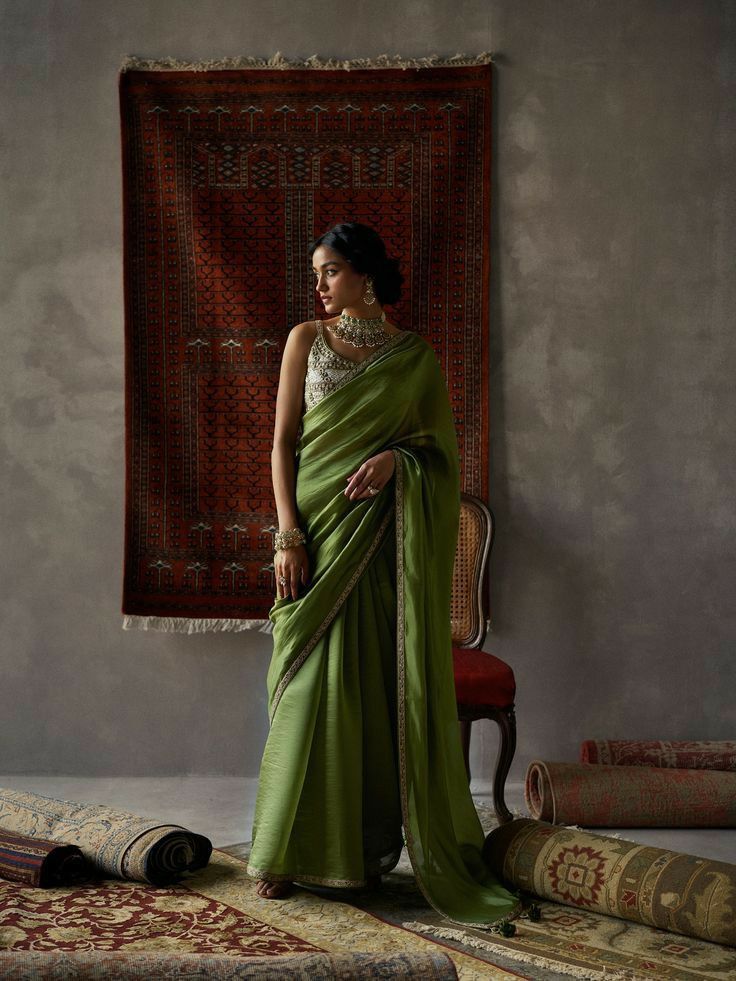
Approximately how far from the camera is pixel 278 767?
264 centimetres

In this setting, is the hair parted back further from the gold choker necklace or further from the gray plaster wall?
the gray plaster wall

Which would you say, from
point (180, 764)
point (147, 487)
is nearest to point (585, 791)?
point (180, 764)

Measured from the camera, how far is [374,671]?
2727 mm

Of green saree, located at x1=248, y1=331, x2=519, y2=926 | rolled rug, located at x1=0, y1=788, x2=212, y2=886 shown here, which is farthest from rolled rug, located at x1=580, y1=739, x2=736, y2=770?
rolled rug, located at x1=0, y1=788, x2=212, y2=886

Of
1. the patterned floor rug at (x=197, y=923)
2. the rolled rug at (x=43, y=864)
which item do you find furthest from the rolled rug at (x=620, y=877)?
the rolled rug at (x=43, y=864)

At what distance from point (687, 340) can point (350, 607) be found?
1.92m

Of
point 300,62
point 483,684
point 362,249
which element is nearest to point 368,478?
point 362,249

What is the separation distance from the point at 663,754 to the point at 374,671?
144 centimetres

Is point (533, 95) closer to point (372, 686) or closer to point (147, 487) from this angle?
point (147, 487)

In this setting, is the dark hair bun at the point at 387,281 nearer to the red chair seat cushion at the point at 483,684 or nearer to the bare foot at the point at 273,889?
the red chair seat cushion at the point at 483,684

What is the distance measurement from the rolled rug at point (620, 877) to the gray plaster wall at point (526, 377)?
3.87ft

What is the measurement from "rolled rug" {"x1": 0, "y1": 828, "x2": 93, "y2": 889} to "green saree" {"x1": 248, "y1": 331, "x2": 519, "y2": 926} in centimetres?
49

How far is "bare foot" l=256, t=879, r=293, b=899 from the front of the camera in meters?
2.61

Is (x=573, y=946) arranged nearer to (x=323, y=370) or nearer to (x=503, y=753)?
(x=503, y=753)
